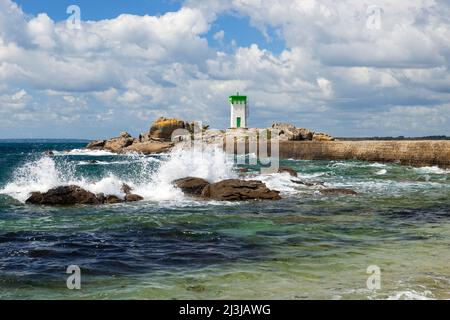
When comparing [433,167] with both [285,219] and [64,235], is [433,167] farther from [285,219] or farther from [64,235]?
[64,235]

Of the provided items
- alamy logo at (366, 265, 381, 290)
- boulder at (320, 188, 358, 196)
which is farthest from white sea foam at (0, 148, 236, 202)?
alamy logo at (366, 265, 381, 290)

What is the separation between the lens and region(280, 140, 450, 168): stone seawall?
3584 centimetres

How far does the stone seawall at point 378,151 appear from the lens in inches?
1411

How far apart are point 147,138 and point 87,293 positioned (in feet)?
201

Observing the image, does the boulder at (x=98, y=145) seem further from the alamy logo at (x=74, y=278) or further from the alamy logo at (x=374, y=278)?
the alamy logo at (x=374, y=278)

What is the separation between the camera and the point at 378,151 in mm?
41875

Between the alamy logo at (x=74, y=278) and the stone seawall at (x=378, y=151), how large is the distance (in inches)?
1203

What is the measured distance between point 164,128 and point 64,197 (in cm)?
4936

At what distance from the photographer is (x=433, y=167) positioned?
35.3 m

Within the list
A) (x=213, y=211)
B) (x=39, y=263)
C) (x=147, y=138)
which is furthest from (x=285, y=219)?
(x=147, y=138)

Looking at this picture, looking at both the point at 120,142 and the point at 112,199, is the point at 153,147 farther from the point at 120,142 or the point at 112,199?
the point at 112,199

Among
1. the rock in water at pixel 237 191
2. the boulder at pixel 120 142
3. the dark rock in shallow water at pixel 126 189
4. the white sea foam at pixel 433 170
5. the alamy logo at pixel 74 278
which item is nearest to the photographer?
the alamy logo at pixel 74 278

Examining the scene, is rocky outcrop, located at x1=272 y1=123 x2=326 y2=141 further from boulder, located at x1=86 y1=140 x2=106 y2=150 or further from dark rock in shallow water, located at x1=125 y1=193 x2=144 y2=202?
dark rock in shallow water, located at x1=125 y1=193 x2=144 y2=202

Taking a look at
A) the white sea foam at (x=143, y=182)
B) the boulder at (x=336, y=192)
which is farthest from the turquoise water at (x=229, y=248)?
the boulder at (x=336, y=192)
